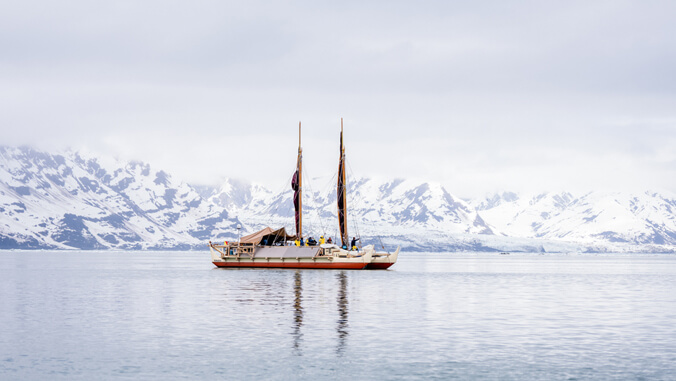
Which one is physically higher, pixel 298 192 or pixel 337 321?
pixel 298 192

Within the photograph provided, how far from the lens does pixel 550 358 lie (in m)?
50.3

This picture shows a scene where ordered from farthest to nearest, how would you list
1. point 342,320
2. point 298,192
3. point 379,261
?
point 298,192 < point 379,261 < point 342,320

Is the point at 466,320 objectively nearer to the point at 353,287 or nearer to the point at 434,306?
the point at 434,306

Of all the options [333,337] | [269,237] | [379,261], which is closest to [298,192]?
[269,237]

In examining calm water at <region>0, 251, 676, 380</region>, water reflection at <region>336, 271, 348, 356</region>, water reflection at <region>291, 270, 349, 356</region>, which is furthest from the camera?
water reflection at <region>336, 271, 348, 356</region>

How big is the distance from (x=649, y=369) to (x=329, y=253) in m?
129

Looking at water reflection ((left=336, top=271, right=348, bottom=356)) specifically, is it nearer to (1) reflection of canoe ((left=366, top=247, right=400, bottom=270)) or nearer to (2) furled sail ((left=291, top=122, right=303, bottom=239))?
(1) reflection of canoe ((left=366, top=247, right=400, bottom=270))

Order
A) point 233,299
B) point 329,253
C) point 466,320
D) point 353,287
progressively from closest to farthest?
point 466,320, point 233,299, point 353,287, point 329,253

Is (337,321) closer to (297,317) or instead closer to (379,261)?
(297,317)

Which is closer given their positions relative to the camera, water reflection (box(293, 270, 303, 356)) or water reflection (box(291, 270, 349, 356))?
water reflection (box(291, 270, 349, 356))

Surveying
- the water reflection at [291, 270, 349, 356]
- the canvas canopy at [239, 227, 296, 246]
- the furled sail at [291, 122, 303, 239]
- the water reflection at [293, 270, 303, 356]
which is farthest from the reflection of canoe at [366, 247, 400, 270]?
the water reflection at [291, 270, 349, 356]

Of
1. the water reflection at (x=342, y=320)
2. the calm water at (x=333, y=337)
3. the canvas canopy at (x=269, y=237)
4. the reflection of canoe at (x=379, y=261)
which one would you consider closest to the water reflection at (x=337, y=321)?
the water reflection at (x=342, y=320)

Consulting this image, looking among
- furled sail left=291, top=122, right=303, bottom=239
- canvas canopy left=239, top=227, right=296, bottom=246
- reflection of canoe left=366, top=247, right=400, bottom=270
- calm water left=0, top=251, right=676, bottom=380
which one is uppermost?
furled sail left=291, top=122, right=303, bottom=239

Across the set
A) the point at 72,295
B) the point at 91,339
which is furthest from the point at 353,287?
the point at 91,339
